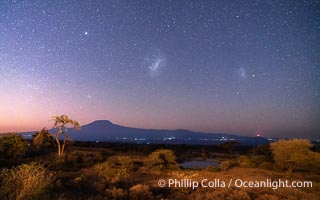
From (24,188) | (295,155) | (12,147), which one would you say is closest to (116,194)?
(24,188)

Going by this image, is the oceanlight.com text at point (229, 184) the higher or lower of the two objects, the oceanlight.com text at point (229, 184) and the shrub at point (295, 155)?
the lower

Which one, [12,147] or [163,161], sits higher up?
[12,147]

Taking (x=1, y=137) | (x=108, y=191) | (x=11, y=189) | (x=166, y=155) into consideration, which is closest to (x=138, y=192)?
(x=108, y=191)

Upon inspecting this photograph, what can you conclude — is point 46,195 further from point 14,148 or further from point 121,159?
point 14,148

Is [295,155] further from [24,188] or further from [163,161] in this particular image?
[24,188]

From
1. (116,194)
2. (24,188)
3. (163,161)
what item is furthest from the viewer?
(163,161)

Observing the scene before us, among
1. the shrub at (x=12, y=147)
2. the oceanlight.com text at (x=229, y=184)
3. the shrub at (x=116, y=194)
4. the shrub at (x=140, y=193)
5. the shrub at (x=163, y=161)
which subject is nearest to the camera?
the shrub at (x=116, y=194)

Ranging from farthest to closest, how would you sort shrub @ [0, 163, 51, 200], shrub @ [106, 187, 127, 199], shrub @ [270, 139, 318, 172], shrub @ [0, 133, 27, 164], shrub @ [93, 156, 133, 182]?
shrub @ [0, 133, 27, 164], shrub @ [270, 139, 318, 172], shrub @ [93, 156, 133, 182], shrub @ [106, 187, 127, 199], shrub @ [0, 163, 51, 200]

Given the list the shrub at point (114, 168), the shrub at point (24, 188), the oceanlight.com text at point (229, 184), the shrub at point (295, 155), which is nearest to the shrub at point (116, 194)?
the shrub at point (24, 188)

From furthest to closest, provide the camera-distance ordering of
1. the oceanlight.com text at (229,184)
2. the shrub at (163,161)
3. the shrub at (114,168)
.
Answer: the shrub at (163,161)
the shrub at (114,168)
the oceanlight.com text at (229,184)

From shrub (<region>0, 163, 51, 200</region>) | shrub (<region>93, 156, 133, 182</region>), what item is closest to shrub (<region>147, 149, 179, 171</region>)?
shrub (<region>93, 156, 133, 182</region>)

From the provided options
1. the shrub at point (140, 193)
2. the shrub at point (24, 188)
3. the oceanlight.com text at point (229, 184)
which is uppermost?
the shrub at point (24, 188)

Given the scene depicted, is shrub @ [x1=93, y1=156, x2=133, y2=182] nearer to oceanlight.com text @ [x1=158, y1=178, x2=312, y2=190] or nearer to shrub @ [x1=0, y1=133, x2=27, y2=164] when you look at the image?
oceanlight.com text @ [x1=158, y1=178, x2=312, y2=190]

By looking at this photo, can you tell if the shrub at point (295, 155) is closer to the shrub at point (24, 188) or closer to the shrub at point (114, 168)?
the shrub at point (114, 168)
